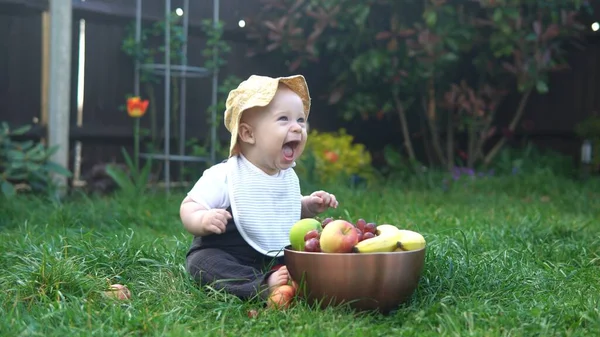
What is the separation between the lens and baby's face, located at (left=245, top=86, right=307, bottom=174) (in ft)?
8.98

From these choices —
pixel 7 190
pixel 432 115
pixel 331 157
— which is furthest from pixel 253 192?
pixel 432 115

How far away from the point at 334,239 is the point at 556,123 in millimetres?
5975

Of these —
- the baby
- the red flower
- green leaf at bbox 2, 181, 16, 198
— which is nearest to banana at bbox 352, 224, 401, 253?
the baby

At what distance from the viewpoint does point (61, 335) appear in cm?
215

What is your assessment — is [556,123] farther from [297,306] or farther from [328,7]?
[297,306]

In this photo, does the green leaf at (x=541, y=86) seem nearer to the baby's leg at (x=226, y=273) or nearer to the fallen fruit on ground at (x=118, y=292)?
the baby's leg at (x=226, y=273)

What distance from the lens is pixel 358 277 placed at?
238 centimetres

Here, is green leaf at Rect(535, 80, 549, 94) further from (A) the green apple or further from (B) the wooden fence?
(A) the green apple

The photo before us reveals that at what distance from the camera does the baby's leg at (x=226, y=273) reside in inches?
101

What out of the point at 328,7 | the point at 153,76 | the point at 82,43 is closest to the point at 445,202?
the point at 328,7

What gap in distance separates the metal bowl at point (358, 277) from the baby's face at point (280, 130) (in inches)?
17.3

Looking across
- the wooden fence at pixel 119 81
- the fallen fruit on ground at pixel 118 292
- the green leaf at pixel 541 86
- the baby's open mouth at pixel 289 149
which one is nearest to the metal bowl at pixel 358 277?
the baby's open mouth at pixel 289 149

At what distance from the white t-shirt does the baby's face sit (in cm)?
8

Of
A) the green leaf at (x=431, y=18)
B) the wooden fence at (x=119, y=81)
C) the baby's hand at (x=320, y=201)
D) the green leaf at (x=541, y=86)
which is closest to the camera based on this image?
the baby's hand at (x=320, y=201)
